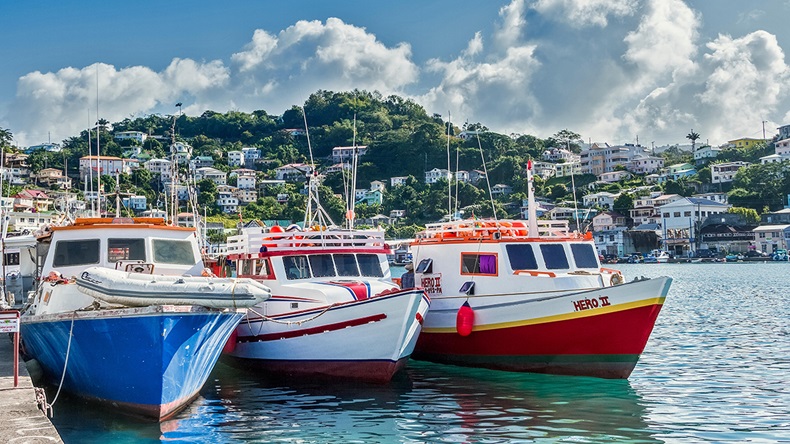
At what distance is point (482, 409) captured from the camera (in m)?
15.4

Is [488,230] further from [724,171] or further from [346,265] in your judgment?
[724,171]

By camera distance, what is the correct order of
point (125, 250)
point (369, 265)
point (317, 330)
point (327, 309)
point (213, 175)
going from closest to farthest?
point (327, 309), point (317, 330), point (125, 250), point (369, 265), point (213, 175)

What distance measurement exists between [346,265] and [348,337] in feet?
9.22

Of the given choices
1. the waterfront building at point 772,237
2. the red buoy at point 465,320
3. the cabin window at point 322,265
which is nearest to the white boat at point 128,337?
the cabin window at point 322,265

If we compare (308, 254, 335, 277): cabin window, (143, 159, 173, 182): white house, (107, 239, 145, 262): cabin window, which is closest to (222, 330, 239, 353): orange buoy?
(308, 254, 335, 277): cabin window

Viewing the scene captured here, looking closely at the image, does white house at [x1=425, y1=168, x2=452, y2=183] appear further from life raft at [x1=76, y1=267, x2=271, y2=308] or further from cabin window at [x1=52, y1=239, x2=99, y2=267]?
life raft at [x1=76, y1=267, x2=271, y2=308]

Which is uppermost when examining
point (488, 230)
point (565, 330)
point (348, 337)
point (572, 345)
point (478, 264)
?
point (488, 230)

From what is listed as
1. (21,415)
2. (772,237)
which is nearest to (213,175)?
Answer: (772,237)

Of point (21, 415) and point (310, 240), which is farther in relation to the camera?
point (310, 240)

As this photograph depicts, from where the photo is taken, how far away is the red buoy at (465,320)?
18906 mm

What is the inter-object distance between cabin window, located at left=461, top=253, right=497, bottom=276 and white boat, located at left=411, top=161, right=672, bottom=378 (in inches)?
1.0

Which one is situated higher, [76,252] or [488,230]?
[488,230]

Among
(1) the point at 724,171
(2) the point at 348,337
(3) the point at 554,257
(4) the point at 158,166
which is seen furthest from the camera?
(4) the point at 158,166

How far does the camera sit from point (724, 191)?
511ft
